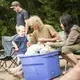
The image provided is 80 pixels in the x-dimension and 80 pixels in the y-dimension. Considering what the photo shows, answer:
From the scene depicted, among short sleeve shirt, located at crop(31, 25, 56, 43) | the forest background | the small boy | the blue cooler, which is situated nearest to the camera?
the blue cooler

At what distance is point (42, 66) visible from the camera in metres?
5.30

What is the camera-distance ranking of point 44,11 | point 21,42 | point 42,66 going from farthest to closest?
point 44,11 < point 21,42 < point 42,66

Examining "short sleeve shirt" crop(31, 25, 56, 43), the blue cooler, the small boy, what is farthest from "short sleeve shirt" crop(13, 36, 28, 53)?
the blue cooler

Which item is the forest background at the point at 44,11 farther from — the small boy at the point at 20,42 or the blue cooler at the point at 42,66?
the blue cooler at the point at 42,66

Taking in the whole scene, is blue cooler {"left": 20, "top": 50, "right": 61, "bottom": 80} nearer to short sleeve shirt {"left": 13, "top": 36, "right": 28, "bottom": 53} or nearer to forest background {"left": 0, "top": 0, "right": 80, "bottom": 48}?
short sleeve shirt {"left": 13, "top": 36, "right": 28, "bottom": 53}

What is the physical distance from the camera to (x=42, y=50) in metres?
5.30

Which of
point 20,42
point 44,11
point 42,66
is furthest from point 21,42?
point 44,11

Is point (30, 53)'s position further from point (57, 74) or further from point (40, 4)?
point (40, 4)

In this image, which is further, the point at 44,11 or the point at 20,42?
the point at 44,11

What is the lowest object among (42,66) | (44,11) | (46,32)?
(42,66)

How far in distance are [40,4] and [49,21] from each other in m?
1.69

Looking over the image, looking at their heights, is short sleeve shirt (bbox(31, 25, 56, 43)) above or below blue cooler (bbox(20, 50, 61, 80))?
above

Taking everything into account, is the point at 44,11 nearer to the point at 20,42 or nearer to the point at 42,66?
the point at 20,42

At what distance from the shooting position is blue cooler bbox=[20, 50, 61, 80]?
17.3 feet
